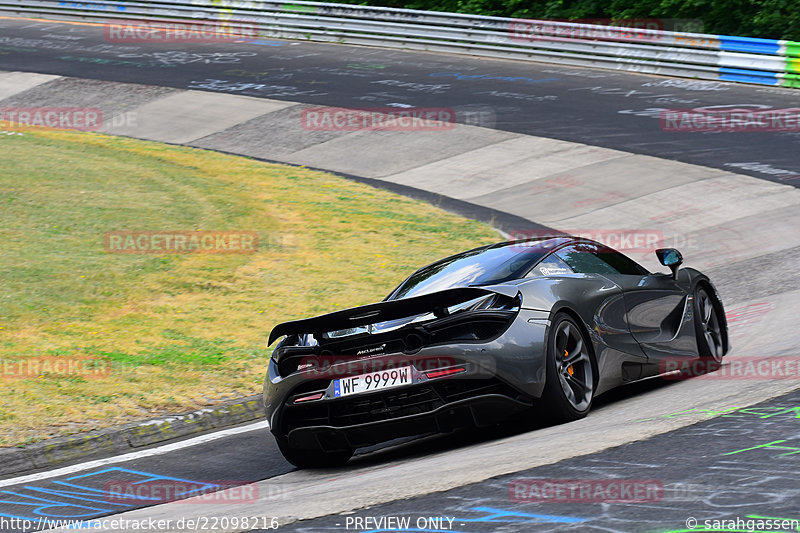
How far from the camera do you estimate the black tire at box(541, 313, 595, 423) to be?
639 cm

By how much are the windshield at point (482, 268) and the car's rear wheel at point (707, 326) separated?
4.72 ft

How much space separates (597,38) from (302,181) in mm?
10357

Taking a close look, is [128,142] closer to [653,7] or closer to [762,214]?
[762,214]

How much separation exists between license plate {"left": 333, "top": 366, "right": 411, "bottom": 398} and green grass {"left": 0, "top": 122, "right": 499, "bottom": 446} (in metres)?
2.44

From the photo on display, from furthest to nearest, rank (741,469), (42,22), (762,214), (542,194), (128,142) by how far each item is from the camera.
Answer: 1. (42,22)
2. (128,142)
3. (542,194)
4. (762,214)
5. (741,469)

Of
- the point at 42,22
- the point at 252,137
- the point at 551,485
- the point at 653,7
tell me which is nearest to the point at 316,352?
the point at 551,485

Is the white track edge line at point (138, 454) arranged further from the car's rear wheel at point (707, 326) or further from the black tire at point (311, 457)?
the car's rear wheel at point (707, 326)

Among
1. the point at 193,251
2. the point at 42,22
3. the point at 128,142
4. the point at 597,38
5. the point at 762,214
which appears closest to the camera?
the point at 193,251

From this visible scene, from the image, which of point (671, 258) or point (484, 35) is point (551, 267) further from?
point (484, 35)

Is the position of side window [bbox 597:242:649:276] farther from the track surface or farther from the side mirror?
the track surface

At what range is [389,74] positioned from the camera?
25969mm

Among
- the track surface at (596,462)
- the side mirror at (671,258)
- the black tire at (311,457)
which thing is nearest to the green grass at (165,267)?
the track surface at (596,462)

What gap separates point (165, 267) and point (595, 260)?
21.7 ft

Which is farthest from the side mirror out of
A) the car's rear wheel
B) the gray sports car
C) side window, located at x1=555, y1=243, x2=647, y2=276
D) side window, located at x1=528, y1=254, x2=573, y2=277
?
side window, located at x1=528, y1=254, x2=573, y2=277
